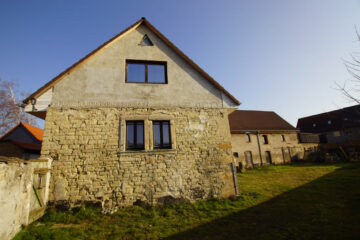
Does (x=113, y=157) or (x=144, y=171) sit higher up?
(x=113, y=157)

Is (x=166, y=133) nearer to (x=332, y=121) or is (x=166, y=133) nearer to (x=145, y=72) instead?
(x=145, y=72)

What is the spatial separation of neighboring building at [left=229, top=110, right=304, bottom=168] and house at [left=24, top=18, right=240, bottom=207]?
11.8 m

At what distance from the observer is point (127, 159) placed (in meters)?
6.62

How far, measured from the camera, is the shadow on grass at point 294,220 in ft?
14.7

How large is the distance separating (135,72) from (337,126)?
111ft

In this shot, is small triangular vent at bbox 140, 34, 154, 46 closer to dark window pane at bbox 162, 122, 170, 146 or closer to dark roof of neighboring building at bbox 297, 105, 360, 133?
dark window pane at bbox 162, 122, 170, 146

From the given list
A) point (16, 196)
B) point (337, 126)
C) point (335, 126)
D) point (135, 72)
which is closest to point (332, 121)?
point (335, 126)

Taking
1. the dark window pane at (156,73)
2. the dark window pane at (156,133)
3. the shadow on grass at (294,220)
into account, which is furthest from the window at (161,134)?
the shadow on grass at (294,220)

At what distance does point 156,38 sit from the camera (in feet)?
27.7

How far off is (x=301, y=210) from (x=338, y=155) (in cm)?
1882

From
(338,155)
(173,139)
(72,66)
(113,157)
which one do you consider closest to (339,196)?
(173,139)

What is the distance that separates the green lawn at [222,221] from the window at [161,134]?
2328mm

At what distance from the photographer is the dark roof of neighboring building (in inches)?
1061

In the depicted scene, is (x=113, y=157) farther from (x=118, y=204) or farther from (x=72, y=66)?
(x=72, y=66)
